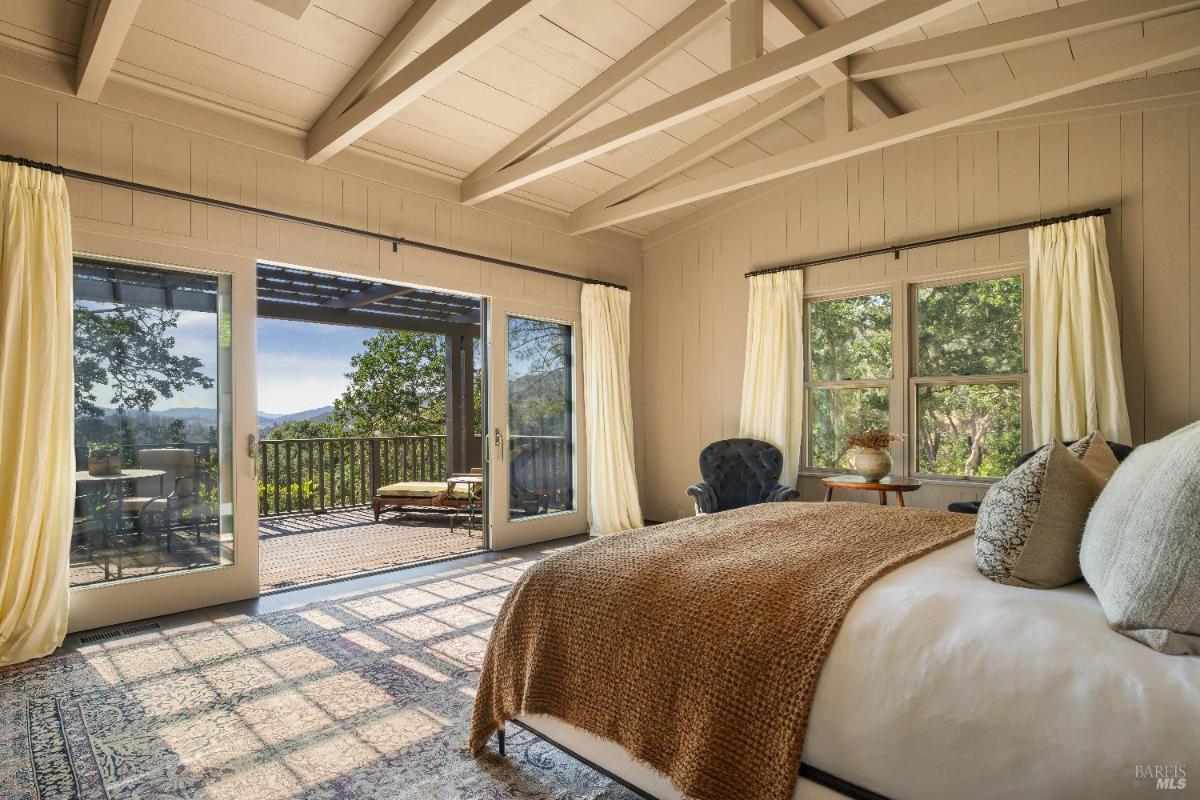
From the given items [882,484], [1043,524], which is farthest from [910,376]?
[1043,524]

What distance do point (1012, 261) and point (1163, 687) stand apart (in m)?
3.93

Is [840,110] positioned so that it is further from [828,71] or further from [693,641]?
[693,641]

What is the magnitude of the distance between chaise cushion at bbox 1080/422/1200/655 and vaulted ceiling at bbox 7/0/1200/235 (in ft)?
6.96

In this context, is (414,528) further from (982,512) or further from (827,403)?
(982,512)

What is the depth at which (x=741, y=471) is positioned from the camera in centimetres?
502

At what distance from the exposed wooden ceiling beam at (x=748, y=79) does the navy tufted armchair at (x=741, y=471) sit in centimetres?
247

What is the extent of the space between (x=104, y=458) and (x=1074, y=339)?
553 cm

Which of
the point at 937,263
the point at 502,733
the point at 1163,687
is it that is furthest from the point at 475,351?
the point at 1163,687

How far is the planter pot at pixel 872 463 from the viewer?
4152 millimetres

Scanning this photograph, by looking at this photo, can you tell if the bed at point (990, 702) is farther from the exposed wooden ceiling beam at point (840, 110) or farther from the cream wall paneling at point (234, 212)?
the cream wall paneling at point (234, 212)

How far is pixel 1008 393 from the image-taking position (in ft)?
14.2

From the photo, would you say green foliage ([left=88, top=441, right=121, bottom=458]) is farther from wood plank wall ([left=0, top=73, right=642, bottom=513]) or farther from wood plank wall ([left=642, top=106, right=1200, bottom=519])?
wood plank wall ([left=642, top=106, right=1200, bottom=519])

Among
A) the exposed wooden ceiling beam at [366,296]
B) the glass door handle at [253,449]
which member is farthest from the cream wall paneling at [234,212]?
the exposed wooden ceiling beam at [366,296]

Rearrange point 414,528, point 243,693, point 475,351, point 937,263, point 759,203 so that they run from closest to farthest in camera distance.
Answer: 1. point 243,693
2. point 937,263
3. point 759,203
4. point 414,528
5. point 475,351
